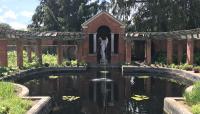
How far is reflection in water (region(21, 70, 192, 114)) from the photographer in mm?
17844

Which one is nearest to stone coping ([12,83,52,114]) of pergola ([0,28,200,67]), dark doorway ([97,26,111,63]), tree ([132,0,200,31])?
pergola ([0,28,200,67])

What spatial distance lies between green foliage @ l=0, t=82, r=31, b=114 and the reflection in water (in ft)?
7.33

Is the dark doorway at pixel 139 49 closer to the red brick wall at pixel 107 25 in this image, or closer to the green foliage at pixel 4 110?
the red brick wall at pixel 107 25

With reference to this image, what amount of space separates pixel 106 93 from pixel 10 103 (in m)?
9.49

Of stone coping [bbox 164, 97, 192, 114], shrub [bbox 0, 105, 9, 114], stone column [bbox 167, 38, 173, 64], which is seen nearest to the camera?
shrub [bbox 0, 105, 9, 114]

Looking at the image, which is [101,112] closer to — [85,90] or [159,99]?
[159,99]

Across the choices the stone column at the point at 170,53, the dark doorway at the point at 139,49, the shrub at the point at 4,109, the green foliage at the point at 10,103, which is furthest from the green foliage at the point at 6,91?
the dark doorway at the point at 139,49

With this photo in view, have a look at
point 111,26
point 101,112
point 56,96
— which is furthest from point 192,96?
point 111,26

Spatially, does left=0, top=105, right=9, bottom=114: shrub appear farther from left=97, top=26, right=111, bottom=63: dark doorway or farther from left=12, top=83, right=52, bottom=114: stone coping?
left=97, top=26, right=111, bottom=63: dark doorway

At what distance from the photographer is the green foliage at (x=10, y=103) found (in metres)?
13.3

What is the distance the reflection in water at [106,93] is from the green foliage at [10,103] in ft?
7.33

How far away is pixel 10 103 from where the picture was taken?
560 inches

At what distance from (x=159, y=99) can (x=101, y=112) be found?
15.5ft

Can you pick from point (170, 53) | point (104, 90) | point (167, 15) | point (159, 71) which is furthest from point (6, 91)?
point (167, 15)
